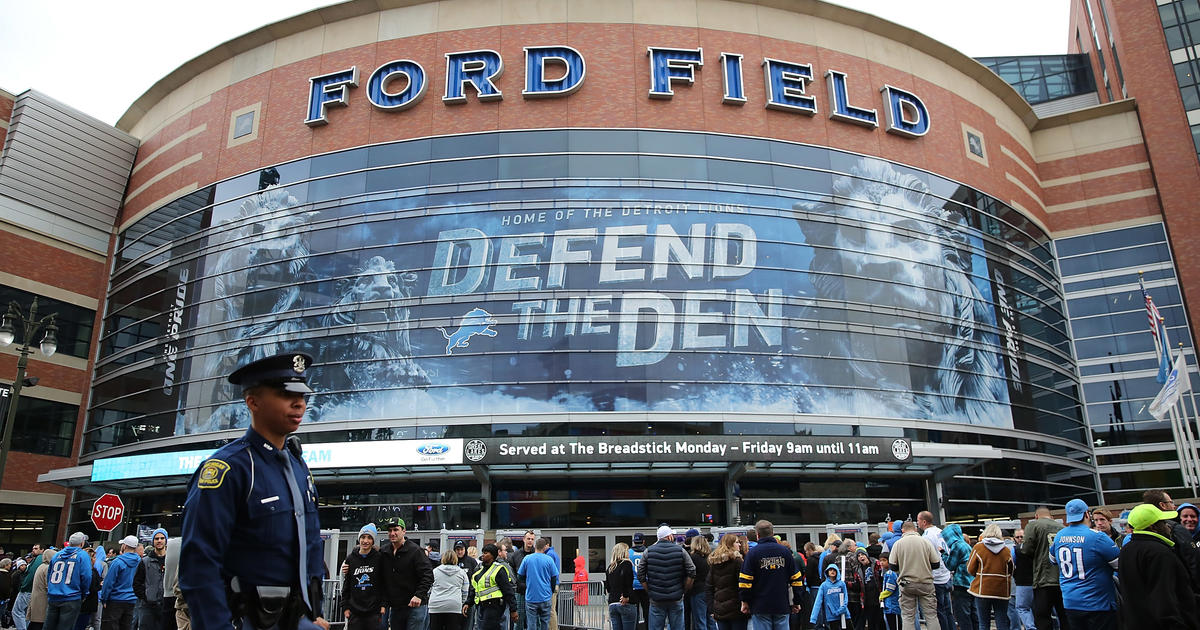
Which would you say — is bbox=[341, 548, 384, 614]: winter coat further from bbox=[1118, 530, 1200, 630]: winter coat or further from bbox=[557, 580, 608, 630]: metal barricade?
bbox=[557, 580, 608, 630]: metal barricade

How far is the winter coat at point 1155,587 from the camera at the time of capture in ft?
22.4

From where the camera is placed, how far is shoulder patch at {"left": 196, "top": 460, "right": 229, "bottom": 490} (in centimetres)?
360

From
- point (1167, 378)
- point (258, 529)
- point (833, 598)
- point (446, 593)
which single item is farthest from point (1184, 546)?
point (1167, 378)

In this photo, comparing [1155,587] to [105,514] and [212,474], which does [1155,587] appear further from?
[105,514]

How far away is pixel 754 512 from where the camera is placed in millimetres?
30375

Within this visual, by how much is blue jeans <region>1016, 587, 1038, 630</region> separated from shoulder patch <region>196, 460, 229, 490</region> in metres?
11.8

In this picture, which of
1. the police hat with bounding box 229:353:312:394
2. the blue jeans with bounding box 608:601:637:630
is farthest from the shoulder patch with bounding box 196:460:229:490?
the blue jeans with bounding box 608:601:637:630

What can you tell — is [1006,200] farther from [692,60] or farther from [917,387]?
[692,60]

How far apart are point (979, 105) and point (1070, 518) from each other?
37.1 m

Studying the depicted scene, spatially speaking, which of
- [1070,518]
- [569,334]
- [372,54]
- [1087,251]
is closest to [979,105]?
[1087,251]

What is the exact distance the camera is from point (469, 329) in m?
30.4

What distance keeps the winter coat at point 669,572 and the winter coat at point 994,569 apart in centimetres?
406

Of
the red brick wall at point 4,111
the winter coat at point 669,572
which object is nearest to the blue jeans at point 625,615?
the winter coat at point 669,572

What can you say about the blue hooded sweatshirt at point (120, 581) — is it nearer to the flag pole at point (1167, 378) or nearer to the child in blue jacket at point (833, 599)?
the child in blue jacket at point (833, 599)
